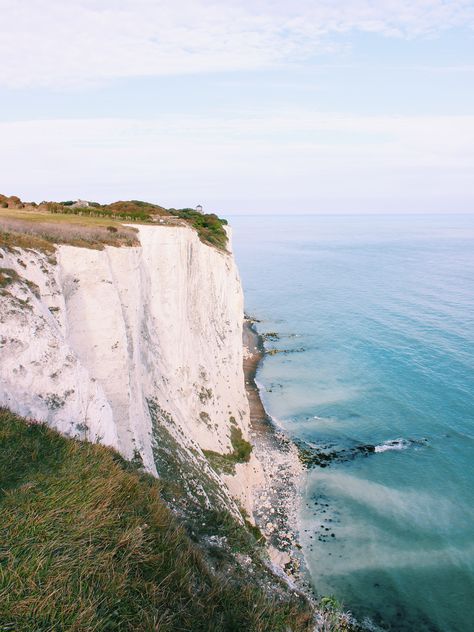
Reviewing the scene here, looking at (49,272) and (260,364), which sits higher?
(49,272)

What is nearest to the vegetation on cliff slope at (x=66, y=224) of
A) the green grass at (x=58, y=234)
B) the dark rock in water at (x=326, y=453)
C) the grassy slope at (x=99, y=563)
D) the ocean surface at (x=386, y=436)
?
the green grass at (x=58, y=234)

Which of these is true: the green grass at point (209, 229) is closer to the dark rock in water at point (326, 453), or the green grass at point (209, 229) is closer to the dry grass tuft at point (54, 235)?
the dry grass tuft at point (54, 235)

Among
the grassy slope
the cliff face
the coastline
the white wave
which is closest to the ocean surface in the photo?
the white wave

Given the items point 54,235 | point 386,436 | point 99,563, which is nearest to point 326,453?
point 386,436

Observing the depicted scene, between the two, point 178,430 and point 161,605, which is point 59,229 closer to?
point 178,430

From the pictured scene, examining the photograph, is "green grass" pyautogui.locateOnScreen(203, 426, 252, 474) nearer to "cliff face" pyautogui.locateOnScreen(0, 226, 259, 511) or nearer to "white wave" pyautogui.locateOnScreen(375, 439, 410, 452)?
"cliff face" pyautogui.locateOnScreen(0, 226, 259, 511)

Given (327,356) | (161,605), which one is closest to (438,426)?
(327,356)
